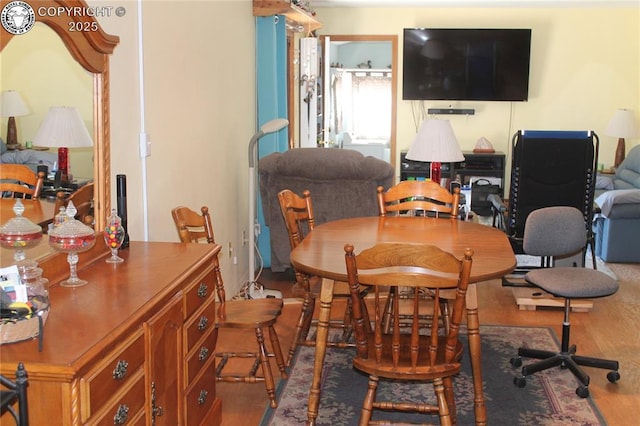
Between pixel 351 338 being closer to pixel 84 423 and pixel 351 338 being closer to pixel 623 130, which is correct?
pixel 84 423

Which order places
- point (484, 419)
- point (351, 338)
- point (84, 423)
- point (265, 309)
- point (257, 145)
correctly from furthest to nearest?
point (257, 145) < point (351, 338) < point (265, 309) < point (484, 419) < point (84, 423)

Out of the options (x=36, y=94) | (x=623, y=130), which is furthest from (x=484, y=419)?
(x=623, y=130)

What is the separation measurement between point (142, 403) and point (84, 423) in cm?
40

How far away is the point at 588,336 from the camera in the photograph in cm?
445

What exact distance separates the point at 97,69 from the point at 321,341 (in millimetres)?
1349

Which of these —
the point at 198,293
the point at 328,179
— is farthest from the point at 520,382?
the point at 328,179

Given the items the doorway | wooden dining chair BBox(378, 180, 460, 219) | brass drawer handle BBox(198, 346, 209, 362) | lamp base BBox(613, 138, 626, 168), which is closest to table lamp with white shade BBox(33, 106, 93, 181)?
brass drawer handle BBox(198, 346, 209, 362)

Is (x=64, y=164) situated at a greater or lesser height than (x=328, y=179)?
greater

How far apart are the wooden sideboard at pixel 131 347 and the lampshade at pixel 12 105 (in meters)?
0.46

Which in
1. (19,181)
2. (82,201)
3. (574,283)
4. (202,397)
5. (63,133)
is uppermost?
(63,133)

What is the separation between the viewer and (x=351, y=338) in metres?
4.28

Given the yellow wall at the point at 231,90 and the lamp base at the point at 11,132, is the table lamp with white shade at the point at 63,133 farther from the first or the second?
the yellow wall at the point at 231,90

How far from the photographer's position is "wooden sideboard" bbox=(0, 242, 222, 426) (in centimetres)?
177

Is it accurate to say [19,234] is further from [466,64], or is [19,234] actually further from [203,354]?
[466,64]
